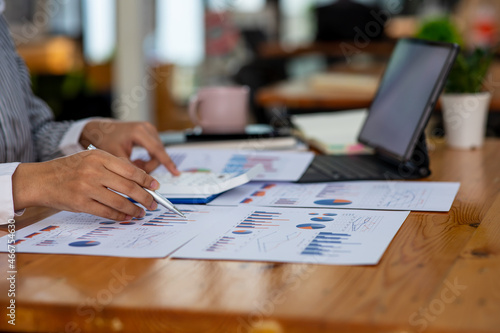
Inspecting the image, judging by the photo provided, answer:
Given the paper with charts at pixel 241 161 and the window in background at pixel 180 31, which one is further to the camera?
the window in background at pixel 180 31

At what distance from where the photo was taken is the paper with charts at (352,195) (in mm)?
1017

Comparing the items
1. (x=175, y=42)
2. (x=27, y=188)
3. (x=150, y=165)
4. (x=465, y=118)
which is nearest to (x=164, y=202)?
(x=27, y=188)

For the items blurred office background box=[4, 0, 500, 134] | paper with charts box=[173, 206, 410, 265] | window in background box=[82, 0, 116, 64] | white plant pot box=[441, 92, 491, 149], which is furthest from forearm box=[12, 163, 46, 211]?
window in background box=[82, 0, 116, 64]

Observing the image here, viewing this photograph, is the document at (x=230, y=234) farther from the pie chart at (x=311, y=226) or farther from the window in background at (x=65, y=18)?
the window in background at (x=65, y=18)

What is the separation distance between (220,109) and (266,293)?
1016mm

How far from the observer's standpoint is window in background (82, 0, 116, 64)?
5.78 metres

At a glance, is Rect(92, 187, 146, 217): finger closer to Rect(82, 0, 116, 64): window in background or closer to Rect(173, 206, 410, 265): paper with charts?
Rect(173, 206, 410, 265): paper with charts

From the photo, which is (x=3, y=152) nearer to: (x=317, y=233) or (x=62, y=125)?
(x=62, y=125)

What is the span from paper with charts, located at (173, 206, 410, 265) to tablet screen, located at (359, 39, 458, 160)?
309 millimetres

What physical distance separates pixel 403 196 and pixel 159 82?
3500 millimetres

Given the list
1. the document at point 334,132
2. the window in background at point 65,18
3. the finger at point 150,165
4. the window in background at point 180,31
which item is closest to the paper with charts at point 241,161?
the finger at point 150,165

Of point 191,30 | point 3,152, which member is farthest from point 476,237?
point 191,30

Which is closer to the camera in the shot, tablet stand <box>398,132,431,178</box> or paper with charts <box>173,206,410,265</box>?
paper with charts <box>173,206,410,265</box>

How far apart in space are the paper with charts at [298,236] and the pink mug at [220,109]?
672mm
